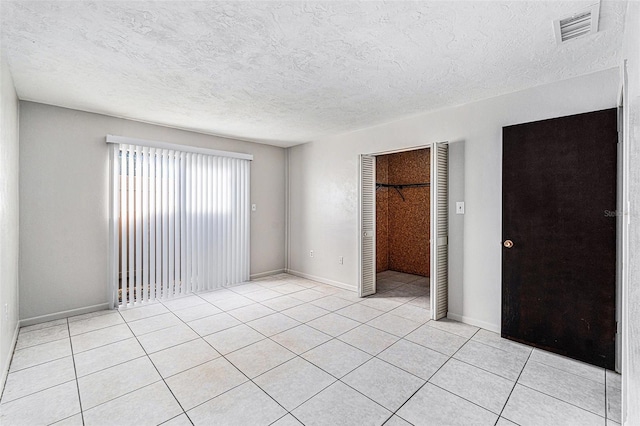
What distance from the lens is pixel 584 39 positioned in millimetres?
2092

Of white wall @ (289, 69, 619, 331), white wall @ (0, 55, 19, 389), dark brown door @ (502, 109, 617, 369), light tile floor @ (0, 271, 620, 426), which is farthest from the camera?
white wall @ (289, 69, 619, 331)

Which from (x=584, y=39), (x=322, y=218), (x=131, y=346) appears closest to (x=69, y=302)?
(x=131, y=346)

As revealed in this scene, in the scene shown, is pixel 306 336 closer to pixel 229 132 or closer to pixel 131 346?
pixel 131 346

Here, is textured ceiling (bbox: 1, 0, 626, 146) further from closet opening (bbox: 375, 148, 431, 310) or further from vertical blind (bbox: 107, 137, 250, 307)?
closet opening (bbox: 375, 148, 431, 310)

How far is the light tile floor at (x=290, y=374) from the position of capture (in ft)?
6.30

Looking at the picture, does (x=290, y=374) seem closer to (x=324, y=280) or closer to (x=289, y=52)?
(x=289, y=52)

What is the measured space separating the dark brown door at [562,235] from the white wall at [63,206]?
4.74 m

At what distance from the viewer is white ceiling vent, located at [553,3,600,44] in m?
1.80

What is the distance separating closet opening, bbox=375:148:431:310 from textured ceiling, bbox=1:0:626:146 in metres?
2.48

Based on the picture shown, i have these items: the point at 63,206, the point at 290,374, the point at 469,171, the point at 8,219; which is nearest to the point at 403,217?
the point at 469,171

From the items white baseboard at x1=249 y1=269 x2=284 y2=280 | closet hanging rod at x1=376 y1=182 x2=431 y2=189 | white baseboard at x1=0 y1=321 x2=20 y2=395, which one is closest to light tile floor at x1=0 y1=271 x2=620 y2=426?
white baseboard at x1=0 y1=321 x2=20 y2=395

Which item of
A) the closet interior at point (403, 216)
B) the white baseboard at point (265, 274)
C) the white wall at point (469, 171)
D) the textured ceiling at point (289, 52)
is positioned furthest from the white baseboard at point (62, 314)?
the closet interior at point (403, 216)

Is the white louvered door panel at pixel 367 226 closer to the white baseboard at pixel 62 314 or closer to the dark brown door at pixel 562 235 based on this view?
the dark brown door at pixel 562 235

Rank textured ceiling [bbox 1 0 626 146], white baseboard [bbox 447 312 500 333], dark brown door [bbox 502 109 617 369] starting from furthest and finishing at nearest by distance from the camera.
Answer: white baseboard [bbox 447 312 500 333] < dark brown door [bbox 502 109 617 369] < textured ceiling [bbox 1 0 626 146]
